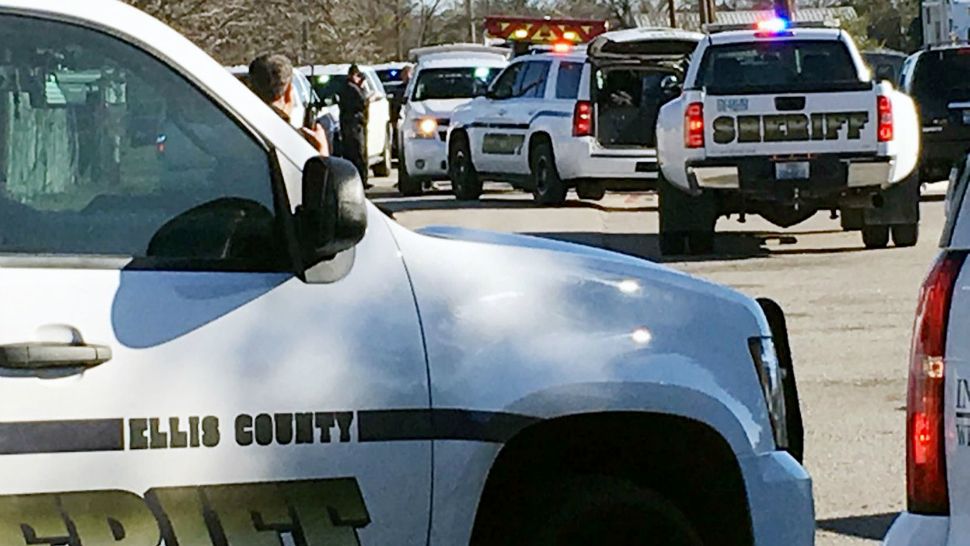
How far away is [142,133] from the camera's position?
14.6 ft

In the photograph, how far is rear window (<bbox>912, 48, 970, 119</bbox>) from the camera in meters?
24.0

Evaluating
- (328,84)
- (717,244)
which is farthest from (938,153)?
(328,84)

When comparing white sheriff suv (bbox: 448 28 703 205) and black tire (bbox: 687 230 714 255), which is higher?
white sheriff suv (bbox: 448 28 703 205)

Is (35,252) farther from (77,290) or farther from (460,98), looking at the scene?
(460,98)

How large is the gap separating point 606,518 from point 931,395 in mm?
965

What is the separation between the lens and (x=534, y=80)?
78.0 ft

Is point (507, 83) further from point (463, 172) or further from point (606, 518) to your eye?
point (606, 518)

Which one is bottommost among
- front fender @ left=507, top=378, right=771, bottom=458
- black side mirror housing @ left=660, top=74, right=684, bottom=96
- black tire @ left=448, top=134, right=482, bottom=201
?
black tire @ left=448, top=134, right=482, bottom=201

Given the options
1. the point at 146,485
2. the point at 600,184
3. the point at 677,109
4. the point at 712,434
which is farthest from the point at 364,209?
the point at 600,184

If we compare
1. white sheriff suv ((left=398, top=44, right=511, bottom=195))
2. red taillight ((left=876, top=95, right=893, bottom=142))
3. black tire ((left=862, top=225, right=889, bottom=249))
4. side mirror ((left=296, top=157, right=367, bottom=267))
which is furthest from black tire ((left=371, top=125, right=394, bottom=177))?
side mirror ((left=296, top=157, right=367, bottom=267))

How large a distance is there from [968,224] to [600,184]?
1842cm

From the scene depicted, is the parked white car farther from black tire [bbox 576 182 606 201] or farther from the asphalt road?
black tire [bbox 576 182 606 201]

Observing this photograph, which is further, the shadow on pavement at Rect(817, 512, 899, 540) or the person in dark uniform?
the person in dark uniform

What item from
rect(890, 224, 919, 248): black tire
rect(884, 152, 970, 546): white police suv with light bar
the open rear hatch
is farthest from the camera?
the open rear hatch
